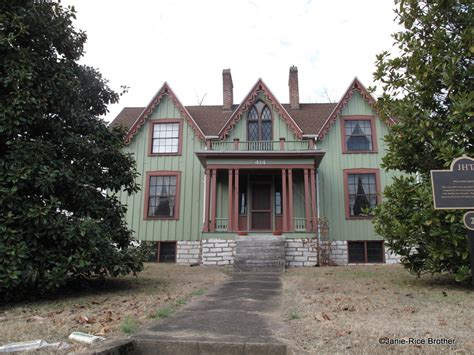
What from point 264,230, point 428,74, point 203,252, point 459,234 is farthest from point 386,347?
point 264,230

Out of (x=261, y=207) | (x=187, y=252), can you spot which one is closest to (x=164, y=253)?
(x=187, y=252)

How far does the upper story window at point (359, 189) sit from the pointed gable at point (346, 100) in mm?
2354

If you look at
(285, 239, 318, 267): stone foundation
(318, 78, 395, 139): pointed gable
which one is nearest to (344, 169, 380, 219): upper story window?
(318, 78, 395, 139): pointed gable

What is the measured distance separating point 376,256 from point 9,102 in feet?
52.6

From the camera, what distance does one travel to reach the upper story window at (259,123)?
19000mm

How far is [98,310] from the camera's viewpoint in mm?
6340

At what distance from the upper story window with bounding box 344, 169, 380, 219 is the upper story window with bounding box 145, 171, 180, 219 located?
27.3 feet

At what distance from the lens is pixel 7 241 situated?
664cm

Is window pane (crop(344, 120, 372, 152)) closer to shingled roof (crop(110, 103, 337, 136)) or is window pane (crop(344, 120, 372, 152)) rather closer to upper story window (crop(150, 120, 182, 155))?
shingled roof (crop(110, 103, 337, 136))

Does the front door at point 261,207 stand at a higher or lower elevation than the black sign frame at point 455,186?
higher

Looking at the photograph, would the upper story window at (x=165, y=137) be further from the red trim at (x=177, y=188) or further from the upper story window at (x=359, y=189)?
the upper story window at (x=359, y=189)

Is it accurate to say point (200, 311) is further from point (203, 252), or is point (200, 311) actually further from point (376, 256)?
point (376, 256)

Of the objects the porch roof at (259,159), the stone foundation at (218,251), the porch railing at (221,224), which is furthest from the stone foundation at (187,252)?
the porch roof at (259,159)

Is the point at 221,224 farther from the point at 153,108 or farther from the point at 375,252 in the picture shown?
the point at 375,252
